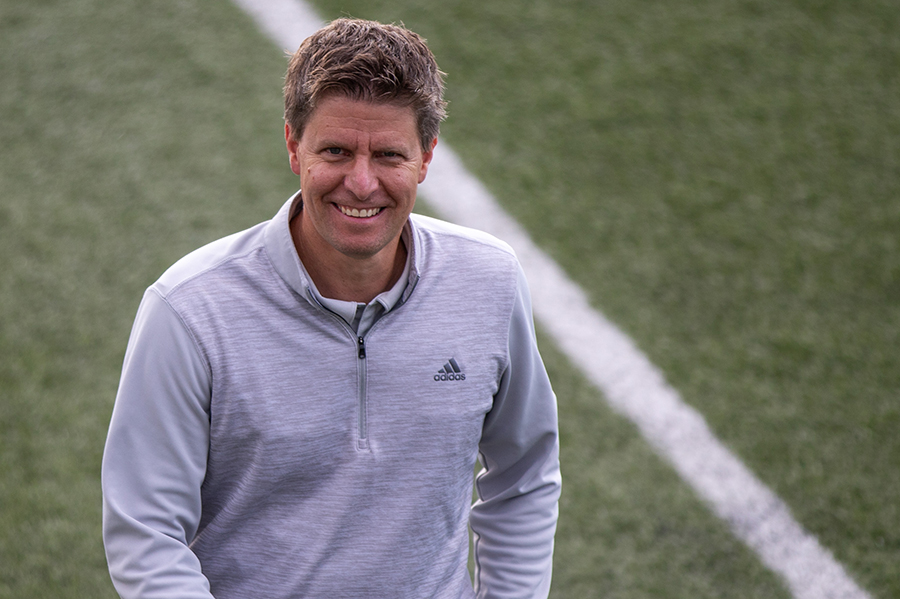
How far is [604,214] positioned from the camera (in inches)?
163

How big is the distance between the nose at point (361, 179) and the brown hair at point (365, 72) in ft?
0.35

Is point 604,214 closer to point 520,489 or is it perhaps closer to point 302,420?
point 520,489

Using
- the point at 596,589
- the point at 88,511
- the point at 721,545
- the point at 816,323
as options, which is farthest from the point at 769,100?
the point at 88,511

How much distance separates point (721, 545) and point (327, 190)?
6.81ft

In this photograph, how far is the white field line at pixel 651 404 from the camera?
311 centimetres

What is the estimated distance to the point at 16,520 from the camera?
3.06 m

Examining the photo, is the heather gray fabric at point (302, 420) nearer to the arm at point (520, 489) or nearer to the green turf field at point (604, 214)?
the arm at point (520, 489)

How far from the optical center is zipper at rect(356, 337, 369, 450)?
1.70m

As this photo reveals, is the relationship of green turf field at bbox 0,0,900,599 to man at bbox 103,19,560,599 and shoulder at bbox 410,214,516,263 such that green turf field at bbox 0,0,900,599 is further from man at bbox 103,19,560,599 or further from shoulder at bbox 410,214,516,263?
shoulder at bbox 410,214,516,263

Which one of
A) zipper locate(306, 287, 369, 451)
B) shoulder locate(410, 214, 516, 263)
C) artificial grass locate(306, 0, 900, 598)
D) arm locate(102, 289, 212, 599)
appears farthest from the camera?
artificial grass locate(306, 0, 900, 598)

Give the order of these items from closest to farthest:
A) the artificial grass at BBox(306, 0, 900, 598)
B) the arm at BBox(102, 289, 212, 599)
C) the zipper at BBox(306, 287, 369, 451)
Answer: the arm at BBox(102, 289, 212, 599) < the zipper at BBox(306, 287, 369, 451) < the artificial grass at BBox(306, 0, 900, 598)

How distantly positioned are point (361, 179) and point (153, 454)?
1.82 ft

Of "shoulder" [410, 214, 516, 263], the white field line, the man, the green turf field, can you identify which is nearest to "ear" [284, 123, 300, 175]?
the man

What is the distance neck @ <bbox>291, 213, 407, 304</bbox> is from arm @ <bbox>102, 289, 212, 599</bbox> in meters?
0.26
